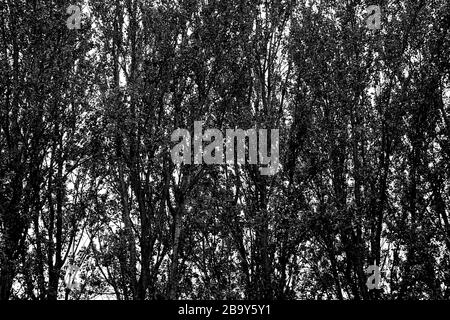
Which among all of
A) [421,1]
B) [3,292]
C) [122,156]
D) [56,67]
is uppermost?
[421,1]

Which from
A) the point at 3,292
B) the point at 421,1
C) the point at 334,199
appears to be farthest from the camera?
the point at 421,1

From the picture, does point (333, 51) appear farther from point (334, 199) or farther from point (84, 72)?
point (84, 72)

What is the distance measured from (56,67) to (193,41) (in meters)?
4.59

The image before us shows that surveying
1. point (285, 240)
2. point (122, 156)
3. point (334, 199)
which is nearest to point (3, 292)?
point (122, 156)

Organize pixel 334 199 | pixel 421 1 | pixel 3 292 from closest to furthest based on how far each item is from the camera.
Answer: pixel 3 292 → pixel 334 199 → pixel 421 1

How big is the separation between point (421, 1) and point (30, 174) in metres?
14.3

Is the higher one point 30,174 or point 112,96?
point 112,96

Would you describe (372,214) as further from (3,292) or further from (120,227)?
(3,292)

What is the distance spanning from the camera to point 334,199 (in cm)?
1934

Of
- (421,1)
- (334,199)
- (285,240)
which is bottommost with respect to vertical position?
(285,240)

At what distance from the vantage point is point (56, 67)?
1983 centimetres

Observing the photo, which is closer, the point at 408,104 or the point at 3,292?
the point at 3,292

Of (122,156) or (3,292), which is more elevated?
(122,156)

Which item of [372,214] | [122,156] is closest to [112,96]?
[122,156]
